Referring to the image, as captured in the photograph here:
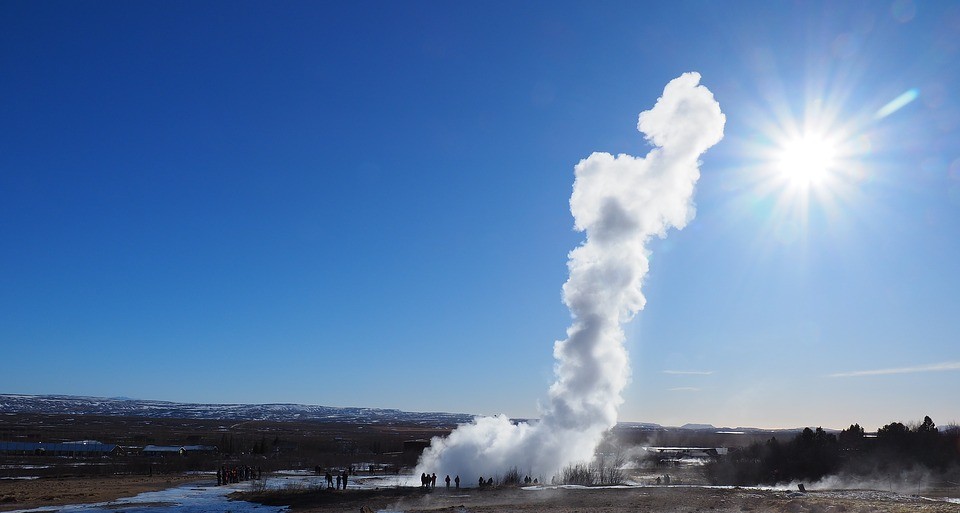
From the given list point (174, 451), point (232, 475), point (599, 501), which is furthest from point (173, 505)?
point (174, 451)

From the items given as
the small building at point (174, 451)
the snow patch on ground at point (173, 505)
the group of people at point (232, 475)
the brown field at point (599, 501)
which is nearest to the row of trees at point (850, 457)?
the brown field at point (599, 501)

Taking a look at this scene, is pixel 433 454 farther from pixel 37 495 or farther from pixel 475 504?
pixel 37 495

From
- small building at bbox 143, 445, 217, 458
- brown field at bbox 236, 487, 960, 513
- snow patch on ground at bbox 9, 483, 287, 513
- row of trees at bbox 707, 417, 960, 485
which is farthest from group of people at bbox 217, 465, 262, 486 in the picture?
row of trees at bbox 707, 417, 960, 485

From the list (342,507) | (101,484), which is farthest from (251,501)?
(101,484)

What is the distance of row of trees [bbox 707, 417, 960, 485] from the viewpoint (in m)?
61.0

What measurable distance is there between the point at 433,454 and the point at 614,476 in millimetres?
16925

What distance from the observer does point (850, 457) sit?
6381 centimetres

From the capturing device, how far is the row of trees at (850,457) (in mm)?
61031

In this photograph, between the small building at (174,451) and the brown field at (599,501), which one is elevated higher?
the brown field at (599,501)

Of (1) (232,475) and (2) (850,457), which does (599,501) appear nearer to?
(1) (232,475)

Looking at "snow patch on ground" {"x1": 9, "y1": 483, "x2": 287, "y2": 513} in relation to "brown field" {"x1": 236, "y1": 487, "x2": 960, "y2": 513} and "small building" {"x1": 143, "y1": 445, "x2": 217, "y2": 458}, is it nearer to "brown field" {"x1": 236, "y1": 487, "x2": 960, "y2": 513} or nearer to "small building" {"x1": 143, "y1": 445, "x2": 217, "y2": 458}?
"brown field" {"x1": 236, "y1": 487, "x2": 960, "y2": 513}

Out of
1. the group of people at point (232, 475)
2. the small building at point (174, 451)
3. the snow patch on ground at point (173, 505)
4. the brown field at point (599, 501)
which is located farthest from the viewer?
the small building at point (174, 451)

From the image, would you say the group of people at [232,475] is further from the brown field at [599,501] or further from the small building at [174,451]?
the small building at [174,451]

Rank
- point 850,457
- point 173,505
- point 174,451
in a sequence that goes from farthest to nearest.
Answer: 1. point 174,451
2. point 850,457
3. point 173,505
